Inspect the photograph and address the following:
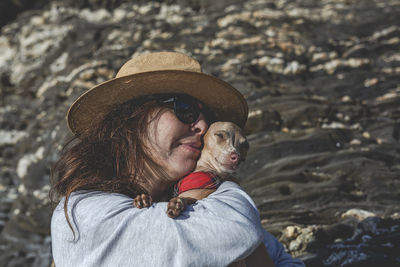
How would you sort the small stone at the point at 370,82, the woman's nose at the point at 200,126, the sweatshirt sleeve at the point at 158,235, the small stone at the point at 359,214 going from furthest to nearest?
the small stone at the point at 370,82, the small stone at the point at 359,214, the woman's nose at the point at 200,126, the sweatshirt sleeve at the point at 158,235

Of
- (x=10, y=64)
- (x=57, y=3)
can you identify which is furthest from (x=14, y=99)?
(x=57, y=3)

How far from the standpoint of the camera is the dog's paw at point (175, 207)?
5.99 feet

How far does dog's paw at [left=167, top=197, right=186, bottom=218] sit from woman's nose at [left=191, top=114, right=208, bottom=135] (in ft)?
2.56

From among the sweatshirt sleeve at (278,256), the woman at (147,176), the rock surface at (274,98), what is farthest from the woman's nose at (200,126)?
the rock surface at (274,98)

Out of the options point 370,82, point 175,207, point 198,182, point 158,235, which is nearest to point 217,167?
point 198,182

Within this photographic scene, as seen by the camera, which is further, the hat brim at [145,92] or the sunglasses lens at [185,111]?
the sunglasses lens at [185,111]

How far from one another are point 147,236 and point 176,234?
145 mm

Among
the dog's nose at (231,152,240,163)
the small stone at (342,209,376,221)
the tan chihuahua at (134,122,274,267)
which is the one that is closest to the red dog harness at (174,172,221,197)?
the tan chihuahua at (134,122,274,267)

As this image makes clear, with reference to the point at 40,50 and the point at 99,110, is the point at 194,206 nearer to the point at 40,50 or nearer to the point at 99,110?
the point at 99,110

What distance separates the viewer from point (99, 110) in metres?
2.61

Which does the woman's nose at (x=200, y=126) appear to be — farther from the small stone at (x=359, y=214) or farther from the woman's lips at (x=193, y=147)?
the small stone at (x=359, y=214)

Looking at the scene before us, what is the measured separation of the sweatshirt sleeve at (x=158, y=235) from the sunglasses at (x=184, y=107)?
0.74 meters

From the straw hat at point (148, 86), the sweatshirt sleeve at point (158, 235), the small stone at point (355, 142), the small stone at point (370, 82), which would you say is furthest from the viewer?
the small stone at point (370, 82)

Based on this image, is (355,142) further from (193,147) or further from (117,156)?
(117,156)
